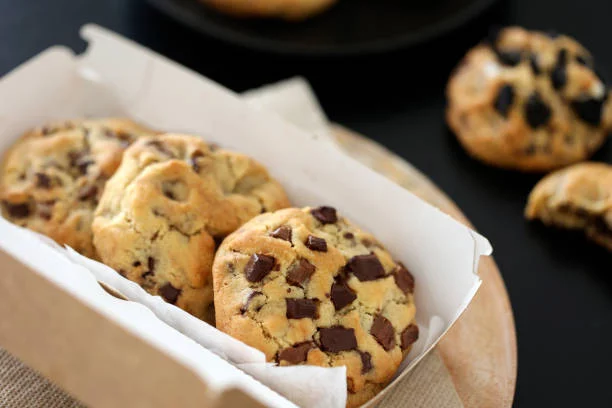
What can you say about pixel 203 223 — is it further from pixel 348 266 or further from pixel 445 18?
pixel 445 18

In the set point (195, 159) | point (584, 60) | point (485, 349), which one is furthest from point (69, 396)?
point (584, 60)

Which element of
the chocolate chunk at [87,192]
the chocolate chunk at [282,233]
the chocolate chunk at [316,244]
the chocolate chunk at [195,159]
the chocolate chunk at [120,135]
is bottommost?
the chocolate chunk at [87,192]

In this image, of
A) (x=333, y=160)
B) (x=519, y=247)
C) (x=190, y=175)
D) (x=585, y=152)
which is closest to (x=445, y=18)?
(x=585, y=152)

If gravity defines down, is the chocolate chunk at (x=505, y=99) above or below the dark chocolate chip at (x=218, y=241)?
above

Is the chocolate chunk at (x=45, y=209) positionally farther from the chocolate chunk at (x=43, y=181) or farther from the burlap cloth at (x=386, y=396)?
the burlap cloth at (x=386, y=396)

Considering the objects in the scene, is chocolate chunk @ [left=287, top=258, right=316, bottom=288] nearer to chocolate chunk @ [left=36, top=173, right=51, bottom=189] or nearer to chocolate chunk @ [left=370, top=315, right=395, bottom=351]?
chocolate chunk @ [left=370, top=315, right=395, bottom=351]

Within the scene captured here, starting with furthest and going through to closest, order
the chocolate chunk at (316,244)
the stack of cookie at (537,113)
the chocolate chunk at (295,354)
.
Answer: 1. the stack of cookie at (537,113)
2. the chocolate chunk at (316,244)
3. the chocolate chunk at (295,354)

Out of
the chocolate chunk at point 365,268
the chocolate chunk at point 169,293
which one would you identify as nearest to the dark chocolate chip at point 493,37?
the chocolate chunk at point 365,268
